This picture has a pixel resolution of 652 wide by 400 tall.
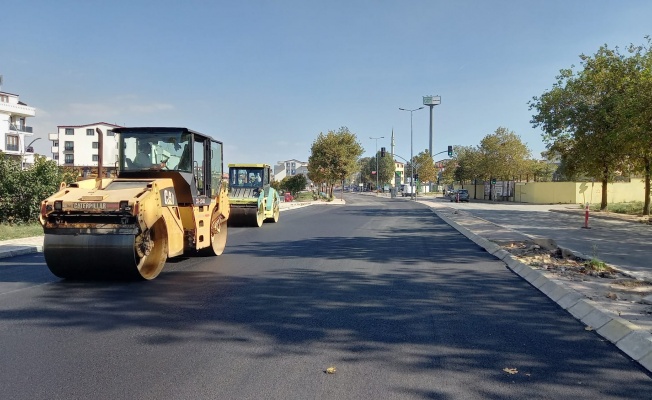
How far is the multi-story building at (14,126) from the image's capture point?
177 feet

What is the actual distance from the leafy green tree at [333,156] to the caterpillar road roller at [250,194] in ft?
110

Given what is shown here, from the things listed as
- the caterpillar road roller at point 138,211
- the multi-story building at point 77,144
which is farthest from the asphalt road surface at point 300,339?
the multi-story building at point 77,144

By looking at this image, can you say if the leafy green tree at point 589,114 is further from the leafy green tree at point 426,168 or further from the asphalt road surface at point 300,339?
the leafy green tree at point 426,168

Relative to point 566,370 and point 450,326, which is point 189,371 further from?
point 566,370

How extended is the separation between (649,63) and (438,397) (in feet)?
89.5

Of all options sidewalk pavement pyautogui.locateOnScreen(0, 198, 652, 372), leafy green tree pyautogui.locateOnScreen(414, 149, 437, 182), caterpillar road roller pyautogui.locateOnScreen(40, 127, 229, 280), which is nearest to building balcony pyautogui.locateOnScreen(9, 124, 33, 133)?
sidewalk pavement pyautogui.locateOnScreen(0, 198, 652, 372)

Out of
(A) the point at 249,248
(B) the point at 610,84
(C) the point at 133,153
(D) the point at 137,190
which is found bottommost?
(A) the point at 249,248

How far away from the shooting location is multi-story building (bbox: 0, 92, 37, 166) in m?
53.8

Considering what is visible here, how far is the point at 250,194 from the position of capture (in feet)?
67.7

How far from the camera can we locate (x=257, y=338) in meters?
5.32

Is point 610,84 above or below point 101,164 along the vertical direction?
above

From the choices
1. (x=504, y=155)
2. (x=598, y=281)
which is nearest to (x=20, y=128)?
(x=504, y=155)

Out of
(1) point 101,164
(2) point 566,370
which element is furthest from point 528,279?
(1) point 101,164

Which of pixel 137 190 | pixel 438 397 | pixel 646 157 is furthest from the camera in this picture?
pixel 646 157
